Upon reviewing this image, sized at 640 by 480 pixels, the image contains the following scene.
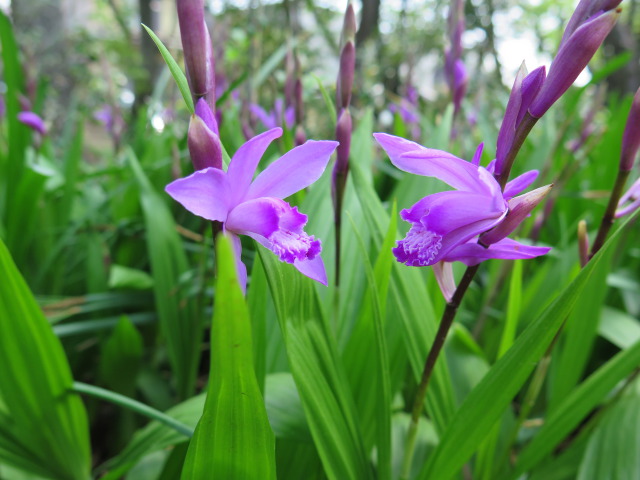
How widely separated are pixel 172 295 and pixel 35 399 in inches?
14.0

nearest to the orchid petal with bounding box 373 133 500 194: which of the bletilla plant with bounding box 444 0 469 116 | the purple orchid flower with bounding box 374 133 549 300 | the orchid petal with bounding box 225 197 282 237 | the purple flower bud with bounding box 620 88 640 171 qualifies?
the purple orchid flower with bounding box 374 133 549 300

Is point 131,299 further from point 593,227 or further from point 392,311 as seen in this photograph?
point 593,227

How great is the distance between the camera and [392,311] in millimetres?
687

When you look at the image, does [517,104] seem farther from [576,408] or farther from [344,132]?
[576,408]

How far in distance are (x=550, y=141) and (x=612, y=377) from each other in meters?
0.97

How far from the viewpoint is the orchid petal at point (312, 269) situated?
426 millimetres

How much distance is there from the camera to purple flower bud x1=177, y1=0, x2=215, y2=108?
0.37 m

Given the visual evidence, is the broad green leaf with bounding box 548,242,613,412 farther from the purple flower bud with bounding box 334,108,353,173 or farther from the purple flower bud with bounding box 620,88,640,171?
the purple flower bud with bounding box 334,108,353,173

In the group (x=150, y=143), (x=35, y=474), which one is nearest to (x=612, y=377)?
(x=35, y=474)

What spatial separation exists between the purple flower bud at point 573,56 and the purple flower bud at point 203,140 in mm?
239

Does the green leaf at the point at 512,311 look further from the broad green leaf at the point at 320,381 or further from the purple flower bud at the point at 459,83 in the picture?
the purple flower bud at the point at 459,83

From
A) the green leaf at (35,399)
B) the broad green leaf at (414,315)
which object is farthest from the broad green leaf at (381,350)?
the green leaf at (35,399)

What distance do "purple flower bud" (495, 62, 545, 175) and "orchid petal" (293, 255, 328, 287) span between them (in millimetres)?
167

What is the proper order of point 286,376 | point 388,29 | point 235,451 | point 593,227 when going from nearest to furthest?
point 235,451
point 286,376
point 593,227
point 388,29
